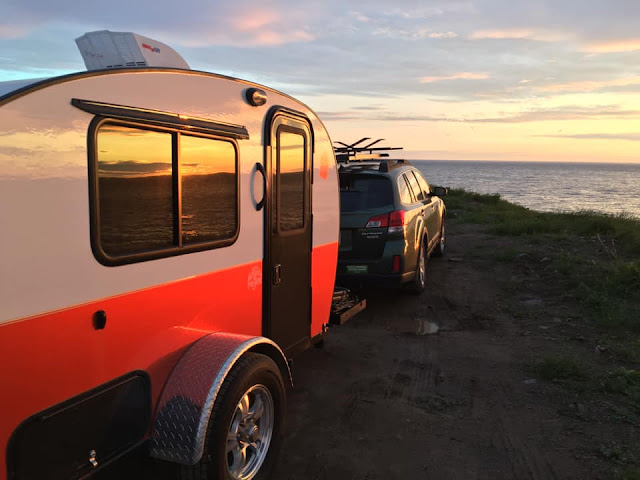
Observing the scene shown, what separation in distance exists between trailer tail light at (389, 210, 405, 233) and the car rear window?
0.48 feet

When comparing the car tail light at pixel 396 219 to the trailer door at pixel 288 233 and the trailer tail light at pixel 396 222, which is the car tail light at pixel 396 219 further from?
the trailer door at pixel 288 233

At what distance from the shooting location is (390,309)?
292 inches

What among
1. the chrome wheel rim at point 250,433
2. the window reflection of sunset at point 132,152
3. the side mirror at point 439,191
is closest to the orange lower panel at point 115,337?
the chrome wheel rim at point 250,433

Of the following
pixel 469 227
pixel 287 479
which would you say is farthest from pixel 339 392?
pixel 469 227

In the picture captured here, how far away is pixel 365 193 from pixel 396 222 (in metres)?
0.58

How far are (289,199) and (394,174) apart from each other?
11.3 feet

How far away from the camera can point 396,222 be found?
691 centimetres

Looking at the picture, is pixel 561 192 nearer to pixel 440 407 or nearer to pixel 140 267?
pixel 440 407

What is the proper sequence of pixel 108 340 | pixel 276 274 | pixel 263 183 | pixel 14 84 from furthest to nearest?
pixel 276 274 → pixel 263 183 → pixel 108 340 → pixel 14 84

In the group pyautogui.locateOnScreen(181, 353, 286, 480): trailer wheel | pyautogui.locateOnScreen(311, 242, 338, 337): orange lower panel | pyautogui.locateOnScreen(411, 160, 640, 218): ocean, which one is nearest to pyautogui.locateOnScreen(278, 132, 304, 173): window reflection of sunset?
pyautogui.locateOnScreen(311, 242, 338, 337): orange lower panel

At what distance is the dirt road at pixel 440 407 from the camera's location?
11.8 feet

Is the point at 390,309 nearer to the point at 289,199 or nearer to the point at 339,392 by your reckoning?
the point at 339,392

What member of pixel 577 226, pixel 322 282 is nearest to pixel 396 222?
pixel 322 282

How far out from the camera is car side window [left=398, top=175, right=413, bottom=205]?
7.25m
